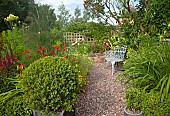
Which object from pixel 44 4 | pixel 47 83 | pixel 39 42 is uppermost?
pixel 44 4

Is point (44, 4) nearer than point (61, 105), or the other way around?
point (61, 105)

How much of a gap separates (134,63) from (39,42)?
6.59 feet

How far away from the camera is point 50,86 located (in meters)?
2.70

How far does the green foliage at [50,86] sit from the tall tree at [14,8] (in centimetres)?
1185

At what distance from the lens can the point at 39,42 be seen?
4309 mm

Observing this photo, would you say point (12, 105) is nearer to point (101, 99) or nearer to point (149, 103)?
point (101, 99)

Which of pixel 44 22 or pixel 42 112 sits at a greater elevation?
pixel 44 22

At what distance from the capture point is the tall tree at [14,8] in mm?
13883

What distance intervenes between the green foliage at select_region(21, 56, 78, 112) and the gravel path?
1.72ft

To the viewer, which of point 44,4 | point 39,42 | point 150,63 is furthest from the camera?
point 44,4

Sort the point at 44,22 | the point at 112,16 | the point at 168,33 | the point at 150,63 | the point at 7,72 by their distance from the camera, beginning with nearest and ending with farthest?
the point at 150,63 → the point at 7,72 → the point at 44,22 → the point at 168,33 → the point at 112,16

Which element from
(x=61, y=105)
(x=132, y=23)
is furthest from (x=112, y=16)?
(x=61, y=105)

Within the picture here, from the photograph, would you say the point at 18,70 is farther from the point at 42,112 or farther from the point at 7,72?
the point at 42,112

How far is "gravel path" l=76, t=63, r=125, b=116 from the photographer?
10.7ft
